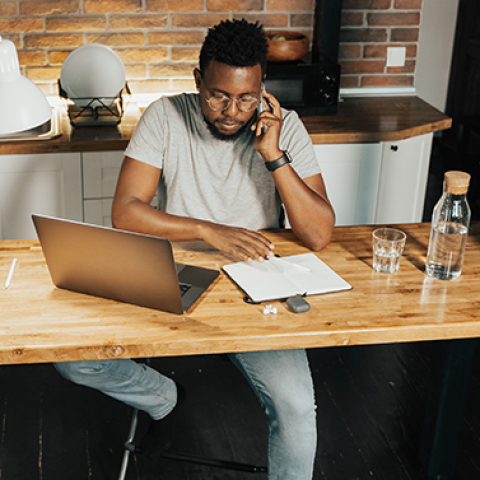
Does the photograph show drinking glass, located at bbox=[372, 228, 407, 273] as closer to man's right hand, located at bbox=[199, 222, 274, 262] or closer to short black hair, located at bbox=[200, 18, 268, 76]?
man's right hand, located at bbox=[199, 222, 274, 262]

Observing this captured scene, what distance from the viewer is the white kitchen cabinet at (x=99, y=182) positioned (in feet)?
8.92

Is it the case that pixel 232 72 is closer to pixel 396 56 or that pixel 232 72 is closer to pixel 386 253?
pixel 386 253

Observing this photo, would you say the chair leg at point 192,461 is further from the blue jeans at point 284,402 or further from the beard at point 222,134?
the beard at point 222,134

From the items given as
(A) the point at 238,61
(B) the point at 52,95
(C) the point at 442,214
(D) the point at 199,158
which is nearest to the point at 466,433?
(C) the point at 442,214

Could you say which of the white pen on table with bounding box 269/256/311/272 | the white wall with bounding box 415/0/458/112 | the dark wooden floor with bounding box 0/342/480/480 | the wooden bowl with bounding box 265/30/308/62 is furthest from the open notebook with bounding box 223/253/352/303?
the white wall with bounding box 415/0/458/112

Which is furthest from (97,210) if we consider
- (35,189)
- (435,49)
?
(435,49)

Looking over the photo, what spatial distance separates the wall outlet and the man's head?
5.42 ft

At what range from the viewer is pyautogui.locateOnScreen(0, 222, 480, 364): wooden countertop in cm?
133

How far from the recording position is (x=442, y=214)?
1.62m

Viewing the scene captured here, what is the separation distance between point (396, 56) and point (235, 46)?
1808 millimetres

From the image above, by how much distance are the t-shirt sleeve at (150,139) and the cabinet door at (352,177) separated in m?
1.07

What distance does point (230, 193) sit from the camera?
2.08 metres

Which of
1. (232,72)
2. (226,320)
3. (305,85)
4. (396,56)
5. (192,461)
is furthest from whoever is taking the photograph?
(396,56)

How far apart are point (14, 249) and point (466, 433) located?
5.28 feet
